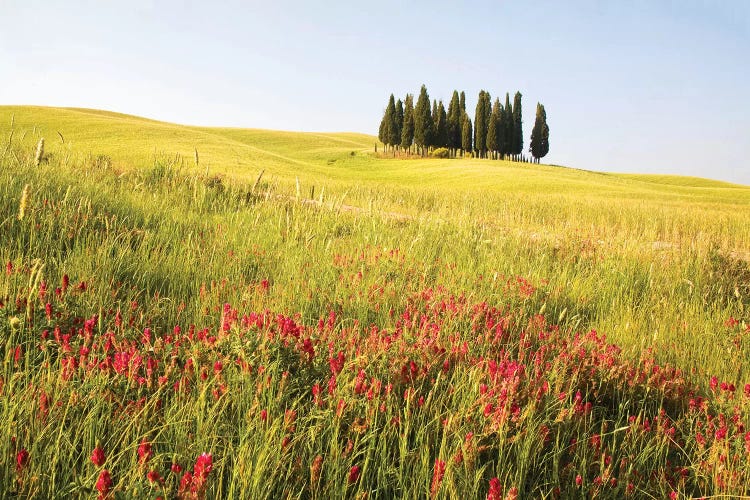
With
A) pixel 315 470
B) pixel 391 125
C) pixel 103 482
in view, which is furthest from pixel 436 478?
pixel 391 125

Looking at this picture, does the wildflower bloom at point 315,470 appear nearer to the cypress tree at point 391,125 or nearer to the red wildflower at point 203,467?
the red wildflower at point 203,467

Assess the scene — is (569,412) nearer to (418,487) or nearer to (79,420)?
(418,487)

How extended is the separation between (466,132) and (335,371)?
7673 cm

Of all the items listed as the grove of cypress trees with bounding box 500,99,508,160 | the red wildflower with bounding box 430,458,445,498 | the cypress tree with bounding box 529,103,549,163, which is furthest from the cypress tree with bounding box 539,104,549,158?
the red wildflower with bounding box 430,458,445,498

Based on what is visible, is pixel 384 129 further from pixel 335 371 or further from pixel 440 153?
pixel 335 371

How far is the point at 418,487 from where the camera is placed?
1.76 metres

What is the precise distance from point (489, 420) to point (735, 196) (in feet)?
138

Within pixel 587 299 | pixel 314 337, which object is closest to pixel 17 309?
pixel 314 337

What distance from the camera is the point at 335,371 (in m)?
2.20

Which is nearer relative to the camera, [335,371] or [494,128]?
[335,371]

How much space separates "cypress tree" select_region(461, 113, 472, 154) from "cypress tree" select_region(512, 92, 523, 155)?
7.81 meters

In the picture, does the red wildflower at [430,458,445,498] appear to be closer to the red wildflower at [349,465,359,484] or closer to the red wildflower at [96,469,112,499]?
the red wildflower at [349,465,359,484]

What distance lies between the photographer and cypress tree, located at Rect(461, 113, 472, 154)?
247 ft

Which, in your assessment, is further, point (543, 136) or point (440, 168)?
point (543, 136)
